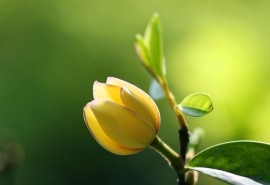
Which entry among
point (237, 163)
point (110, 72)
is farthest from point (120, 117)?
point (110, 72)

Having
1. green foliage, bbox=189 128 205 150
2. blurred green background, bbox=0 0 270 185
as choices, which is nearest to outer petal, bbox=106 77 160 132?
green foliage, bbox=189 128 205 150

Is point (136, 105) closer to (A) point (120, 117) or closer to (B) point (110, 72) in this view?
(A) point (120, 117)

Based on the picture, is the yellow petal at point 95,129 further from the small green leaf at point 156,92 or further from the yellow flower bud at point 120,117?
the small green leaf at point 156,92

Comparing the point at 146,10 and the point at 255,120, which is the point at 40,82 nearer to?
the point at 146,10

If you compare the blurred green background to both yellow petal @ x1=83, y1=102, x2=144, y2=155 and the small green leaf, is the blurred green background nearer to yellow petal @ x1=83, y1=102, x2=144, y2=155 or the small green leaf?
the small green leaf

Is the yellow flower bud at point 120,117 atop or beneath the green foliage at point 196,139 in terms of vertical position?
atop

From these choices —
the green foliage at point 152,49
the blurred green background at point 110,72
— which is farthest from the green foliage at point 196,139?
the blurred green background at point 110,72

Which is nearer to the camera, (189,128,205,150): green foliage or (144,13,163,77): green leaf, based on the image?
(144,13,163,77): green leaf
